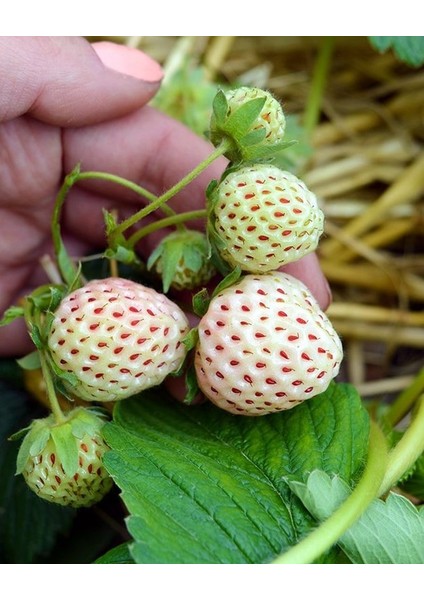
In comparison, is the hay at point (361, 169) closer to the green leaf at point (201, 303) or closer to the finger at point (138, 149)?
the finger at point (138, 149)

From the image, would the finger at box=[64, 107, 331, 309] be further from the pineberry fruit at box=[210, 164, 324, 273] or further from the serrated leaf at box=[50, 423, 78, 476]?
the serrated leaf at box=[50, 423, 78, 476]

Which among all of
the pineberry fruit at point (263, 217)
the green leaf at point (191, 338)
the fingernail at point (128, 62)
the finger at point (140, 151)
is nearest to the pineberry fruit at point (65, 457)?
the green leaf at point (191, 338)

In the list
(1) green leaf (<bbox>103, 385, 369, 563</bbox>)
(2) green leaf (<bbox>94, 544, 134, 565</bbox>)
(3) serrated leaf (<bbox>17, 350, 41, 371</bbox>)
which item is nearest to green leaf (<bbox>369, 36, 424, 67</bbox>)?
(1) green leaf (<bbox>103, 385, 369, 563</bbox>)

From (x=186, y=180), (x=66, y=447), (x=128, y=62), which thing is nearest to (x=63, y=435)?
(x=66, y=447)

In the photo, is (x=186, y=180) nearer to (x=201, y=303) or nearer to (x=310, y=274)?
(x=201, y=303)
